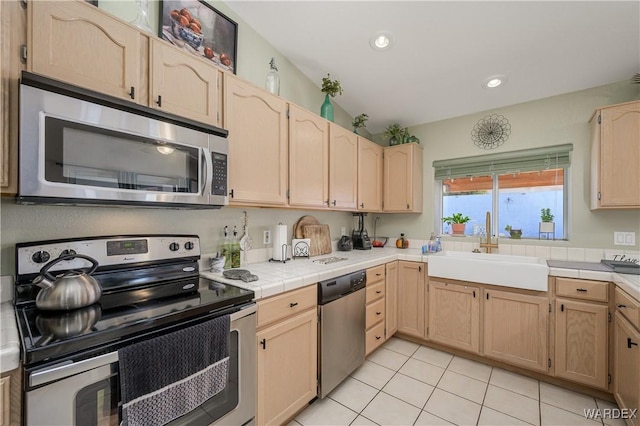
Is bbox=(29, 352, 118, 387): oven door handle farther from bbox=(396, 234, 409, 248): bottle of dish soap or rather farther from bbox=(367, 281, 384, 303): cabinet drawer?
bbox=(396, 234, 409, 248): bottle of dish soap

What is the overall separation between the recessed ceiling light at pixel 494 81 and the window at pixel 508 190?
0.72 meters

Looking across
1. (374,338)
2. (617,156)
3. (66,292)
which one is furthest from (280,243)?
(617,156)

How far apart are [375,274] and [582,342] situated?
1.53 metres

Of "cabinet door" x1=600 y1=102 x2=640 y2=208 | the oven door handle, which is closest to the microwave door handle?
the oven door handle

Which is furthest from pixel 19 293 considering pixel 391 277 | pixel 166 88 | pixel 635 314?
pixel 635 314

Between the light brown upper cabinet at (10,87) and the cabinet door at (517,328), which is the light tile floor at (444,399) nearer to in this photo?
the cabinet door at (517,328)

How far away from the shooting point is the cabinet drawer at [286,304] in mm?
1455

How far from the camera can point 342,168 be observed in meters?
2.64

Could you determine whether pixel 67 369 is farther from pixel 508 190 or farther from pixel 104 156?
pixel 508 190

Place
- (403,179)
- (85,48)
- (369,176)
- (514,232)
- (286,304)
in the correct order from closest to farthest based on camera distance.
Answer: (85,48) < (286,304) < (514,232) < (369,176) < (403,179)

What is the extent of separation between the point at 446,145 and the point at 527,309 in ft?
6.08

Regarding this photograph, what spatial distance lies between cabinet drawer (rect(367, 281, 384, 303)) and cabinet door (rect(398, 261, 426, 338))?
1.23ft

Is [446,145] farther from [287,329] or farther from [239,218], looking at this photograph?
[287,329]

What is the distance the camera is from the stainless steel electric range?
808 mm
